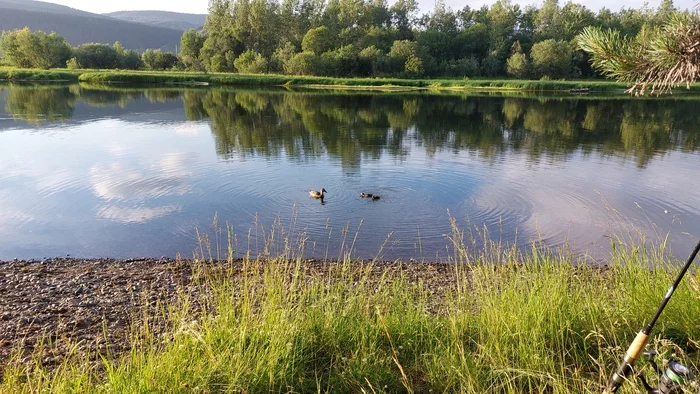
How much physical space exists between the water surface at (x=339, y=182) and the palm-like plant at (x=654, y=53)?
4.83 meters

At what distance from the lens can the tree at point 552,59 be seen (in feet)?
259

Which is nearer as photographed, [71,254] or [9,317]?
[9,317]

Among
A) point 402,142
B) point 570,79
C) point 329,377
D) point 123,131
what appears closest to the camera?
point 329,377

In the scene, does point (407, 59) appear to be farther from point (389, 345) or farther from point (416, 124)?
point (389, 345)

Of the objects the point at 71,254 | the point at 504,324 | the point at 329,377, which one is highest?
the point at 504,324

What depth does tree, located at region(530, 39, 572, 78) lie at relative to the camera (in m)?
78.9

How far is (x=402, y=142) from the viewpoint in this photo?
85.1 feet

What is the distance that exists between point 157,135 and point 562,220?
2272 cm

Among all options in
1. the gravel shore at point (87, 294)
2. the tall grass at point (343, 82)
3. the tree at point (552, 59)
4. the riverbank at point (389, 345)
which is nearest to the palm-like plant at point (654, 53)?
the riverbank at point (389, 345)

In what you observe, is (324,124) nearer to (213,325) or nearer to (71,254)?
(71,254)

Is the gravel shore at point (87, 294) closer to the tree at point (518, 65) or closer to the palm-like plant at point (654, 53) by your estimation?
the palm-like plant at point (654, 53)

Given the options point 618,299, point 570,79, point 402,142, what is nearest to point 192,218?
point 618,299

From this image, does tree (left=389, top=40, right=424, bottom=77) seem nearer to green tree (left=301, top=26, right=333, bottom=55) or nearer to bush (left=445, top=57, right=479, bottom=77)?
bush (left=445, top=57, right=479, bottom=77)

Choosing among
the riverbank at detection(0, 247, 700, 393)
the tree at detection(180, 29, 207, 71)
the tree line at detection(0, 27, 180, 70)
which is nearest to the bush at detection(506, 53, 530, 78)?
the tree at detection(180, 29, 207, 71)
